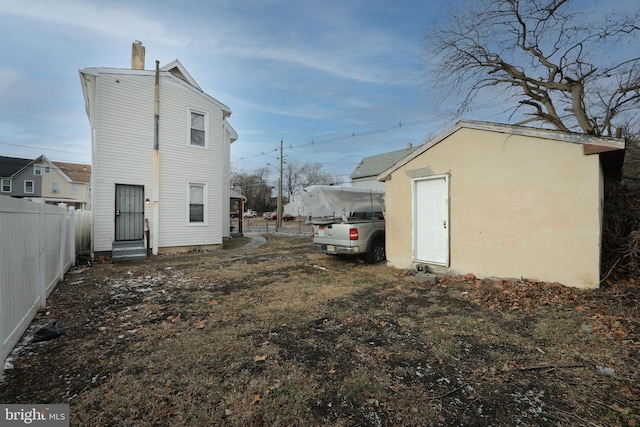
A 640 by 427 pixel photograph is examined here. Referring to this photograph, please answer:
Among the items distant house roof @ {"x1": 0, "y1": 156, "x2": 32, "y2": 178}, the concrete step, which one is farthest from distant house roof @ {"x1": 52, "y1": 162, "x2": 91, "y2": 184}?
the concrete step

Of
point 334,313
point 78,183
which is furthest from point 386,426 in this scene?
point 78,183

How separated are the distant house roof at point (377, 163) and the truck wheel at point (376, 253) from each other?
2290 cm

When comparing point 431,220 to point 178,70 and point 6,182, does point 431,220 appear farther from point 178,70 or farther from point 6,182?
point 6,182

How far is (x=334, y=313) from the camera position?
4.38 meters

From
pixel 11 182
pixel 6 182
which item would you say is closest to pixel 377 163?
pixel 11 182

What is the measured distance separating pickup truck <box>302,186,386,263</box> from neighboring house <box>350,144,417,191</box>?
70.3ft

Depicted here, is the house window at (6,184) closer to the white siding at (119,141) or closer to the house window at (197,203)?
the white siding at (119,141)

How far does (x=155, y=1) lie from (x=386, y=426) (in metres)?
10.1

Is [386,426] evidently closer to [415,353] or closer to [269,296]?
[415,353]

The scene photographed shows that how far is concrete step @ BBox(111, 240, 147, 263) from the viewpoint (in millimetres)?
8789

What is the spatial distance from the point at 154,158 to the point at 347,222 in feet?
23.8

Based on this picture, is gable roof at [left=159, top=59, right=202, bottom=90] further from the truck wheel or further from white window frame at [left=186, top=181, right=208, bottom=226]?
the truck wheel

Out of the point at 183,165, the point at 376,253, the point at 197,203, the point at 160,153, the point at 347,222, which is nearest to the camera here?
the point at 347,222

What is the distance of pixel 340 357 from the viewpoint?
3.03m
